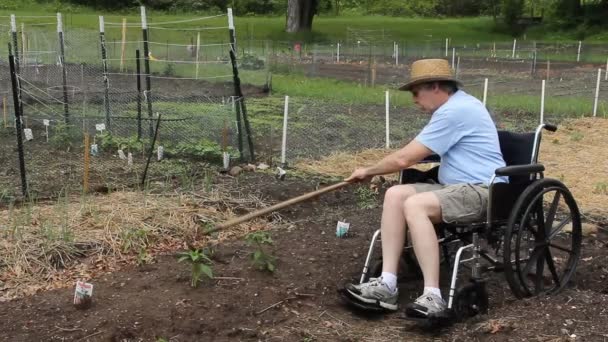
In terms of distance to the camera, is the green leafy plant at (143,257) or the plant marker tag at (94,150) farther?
the plant marker tag at (94,150)

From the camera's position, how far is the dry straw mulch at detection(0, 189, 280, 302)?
418 cm

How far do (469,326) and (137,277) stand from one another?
6.00ft

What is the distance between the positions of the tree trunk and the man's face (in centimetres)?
3054

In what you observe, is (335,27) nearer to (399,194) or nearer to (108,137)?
(108,137)

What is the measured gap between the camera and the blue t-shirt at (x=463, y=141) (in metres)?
3.77

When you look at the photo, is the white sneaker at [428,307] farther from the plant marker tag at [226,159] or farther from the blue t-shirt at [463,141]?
the plant marker tag at [226,159]

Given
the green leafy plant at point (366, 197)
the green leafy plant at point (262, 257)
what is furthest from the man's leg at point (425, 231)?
the green leafy plant at point (366, 197)

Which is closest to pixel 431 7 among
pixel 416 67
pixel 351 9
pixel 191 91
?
pixel 351 9

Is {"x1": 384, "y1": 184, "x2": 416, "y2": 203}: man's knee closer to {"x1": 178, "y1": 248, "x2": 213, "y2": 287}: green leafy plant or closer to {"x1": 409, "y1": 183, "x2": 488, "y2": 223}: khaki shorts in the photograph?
{"x1": 409, "y1": 183, "x2": 488, "y2": 223}: khaki shorts

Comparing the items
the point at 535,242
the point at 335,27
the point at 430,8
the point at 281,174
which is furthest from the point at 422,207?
the point at 430,8

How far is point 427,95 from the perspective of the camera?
3.90m

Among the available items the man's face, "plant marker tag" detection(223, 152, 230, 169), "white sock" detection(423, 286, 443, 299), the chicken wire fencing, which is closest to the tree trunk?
the chicken wire fencing

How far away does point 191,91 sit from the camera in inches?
575

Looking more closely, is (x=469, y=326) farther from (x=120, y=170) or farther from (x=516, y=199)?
(x=120, y=170)
